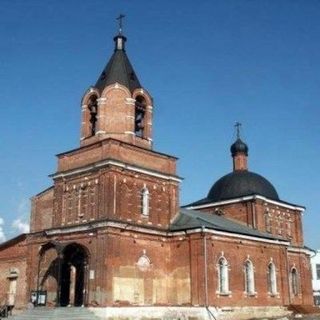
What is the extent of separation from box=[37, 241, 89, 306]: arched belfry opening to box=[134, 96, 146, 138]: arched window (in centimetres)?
805

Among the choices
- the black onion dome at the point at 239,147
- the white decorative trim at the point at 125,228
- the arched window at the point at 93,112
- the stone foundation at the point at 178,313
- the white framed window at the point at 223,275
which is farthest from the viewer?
the black onion dome at the point at 239,147

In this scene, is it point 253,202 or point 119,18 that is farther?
point 253,202

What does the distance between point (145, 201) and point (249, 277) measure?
340 inches

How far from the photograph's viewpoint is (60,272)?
3003cm

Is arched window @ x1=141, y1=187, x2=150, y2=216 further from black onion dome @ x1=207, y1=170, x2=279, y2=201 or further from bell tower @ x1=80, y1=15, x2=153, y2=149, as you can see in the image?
black onion dome @ x1=207, y1=170, x2=279, y2=201

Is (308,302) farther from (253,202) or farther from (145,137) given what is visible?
(145,137)

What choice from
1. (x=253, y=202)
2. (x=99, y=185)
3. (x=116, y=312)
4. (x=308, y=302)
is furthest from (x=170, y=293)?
(x=308, y=302)

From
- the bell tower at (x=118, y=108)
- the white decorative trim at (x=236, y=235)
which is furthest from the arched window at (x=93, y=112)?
the white decorative trim at (x=236, y=235)

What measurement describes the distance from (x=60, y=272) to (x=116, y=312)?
14.2 ft

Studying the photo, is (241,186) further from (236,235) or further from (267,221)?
(236,235)

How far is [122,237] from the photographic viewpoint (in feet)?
96.2

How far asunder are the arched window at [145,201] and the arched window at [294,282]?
1567 centimetres

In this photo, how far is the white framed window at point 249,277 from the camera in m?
34.1

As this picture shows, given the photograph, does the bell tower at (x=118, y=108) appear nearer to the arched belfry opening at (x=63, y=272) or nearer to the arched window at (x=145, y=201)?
the arched window at (x=145, y=201)
